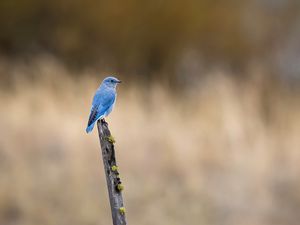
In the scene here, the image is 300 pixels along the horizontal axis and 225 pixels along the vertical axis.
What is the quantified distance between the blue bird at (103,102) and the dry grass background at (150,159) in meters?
3.56

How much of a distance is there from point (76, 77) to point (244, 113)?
2.57m

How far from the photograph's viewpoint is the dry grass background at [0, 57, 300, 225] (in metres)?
10.2

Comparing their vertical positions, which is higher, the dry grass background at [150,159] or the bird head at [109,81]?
the dry grass background at [150,159]

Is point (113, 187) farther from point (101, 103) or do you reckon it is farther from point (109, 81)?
point (109, 81)

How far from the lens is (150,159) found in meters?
10.9

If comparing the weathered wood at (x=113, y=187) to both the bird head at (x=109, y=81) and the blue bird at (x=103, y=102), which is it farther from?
the bird head at (x=109, y=81)

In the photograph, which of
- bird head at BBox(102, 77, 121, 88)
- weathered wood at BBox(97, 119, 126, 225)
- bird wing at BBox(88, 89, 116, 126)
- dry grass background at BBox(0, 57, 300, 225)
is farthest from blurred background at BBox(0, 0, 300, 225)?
weathered wood at BBox(97, 119, 126, 225)

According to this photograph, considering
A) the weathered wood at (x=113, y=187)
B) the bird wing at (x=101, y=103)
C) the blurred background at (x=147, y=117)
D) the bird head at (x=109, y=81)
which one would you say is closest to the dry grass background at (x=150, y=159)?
the blurred background at (x=147, y=117)

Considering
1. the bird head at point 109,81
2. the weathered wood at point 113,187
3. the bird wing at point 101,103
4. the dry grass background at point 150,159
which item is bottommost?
the weathered wood at point 113,187

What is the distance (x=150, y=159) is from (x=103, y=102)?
4667mm

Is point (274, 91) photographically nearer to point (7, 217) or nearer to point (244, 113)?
point (244, 113)

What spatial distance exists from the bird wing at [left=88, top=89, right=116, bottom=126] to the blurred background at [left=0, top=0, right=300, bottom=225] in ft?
12.3

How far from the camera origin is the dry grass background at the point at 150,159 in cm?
1019

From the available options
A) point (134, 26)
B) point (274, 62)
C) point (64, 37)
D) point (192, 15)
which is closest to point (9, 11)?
point (64, 37)
